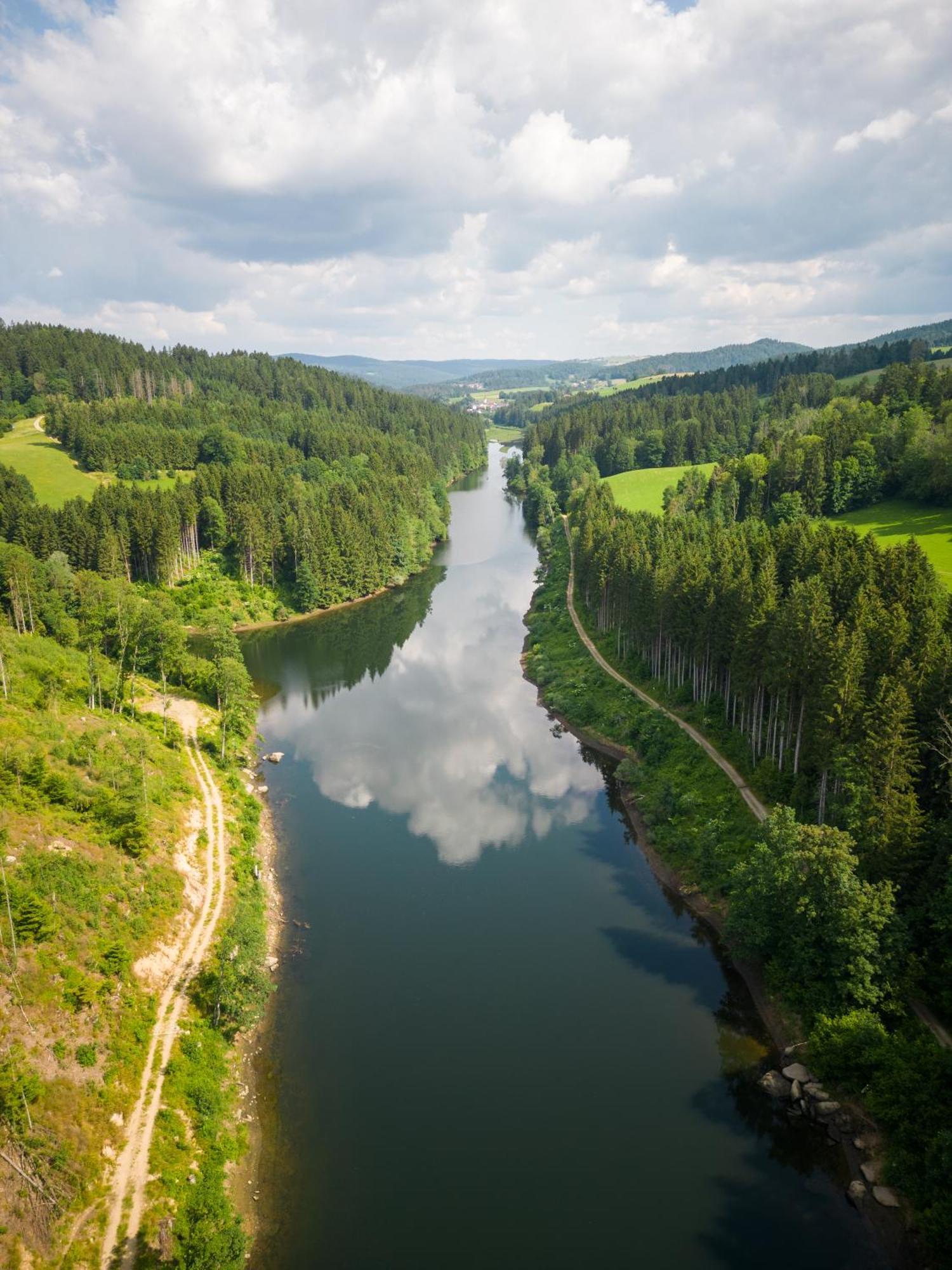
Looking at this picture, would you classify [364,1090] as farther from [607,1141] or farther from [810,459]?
[810,459]

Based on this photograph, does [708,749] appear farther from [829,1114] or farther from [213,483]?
[213,483]

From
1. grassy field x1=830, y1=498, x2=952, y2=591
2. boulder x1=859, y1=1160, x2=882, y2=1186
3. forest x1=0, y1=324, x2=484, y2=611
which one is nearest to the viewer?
boulder x1=859, y1=1160, x2=882, y2=1186

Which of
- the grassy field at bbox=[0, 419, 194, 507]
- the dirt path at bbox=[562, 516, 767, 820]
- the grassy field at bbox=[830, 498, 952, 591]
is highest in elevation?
the grassy field at bbox=[0, 419, 194, 507]

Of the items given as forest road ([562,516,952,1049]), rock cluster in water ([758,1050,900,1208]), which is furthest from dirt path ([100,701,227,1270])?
forest road ([562,516,952,1049])

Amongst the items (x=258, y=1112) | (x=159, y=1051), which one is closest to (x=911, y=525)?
(x=258, y=1112)

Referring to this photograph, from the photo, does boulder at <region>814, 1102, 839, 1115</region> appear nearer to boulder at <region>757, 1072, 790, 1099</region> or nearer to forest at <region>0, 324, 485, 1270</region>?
boulder at <region>757, 1072, 790, 1099</region>

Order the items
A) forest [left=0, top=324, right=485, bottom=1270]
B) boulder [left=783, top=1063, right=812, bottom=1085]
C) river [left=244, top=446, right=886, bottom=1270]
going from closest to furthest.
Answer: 1. river [left=244, top=446, right=886, bottom=1270]
2. forest [left=0, top=324, right=485, bottom=1270]
3. boulder [left=783, top=1063, right=812, bottom=1085]

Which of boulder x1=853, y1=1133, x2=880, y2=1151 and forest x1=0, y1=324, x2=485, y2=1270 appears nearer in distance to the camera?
forest x1=0, y1=324, x2=485, y2=1270

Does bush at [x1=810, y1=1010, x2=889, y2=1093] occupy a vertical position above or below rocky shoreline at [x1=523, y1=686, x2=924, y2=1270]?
above
